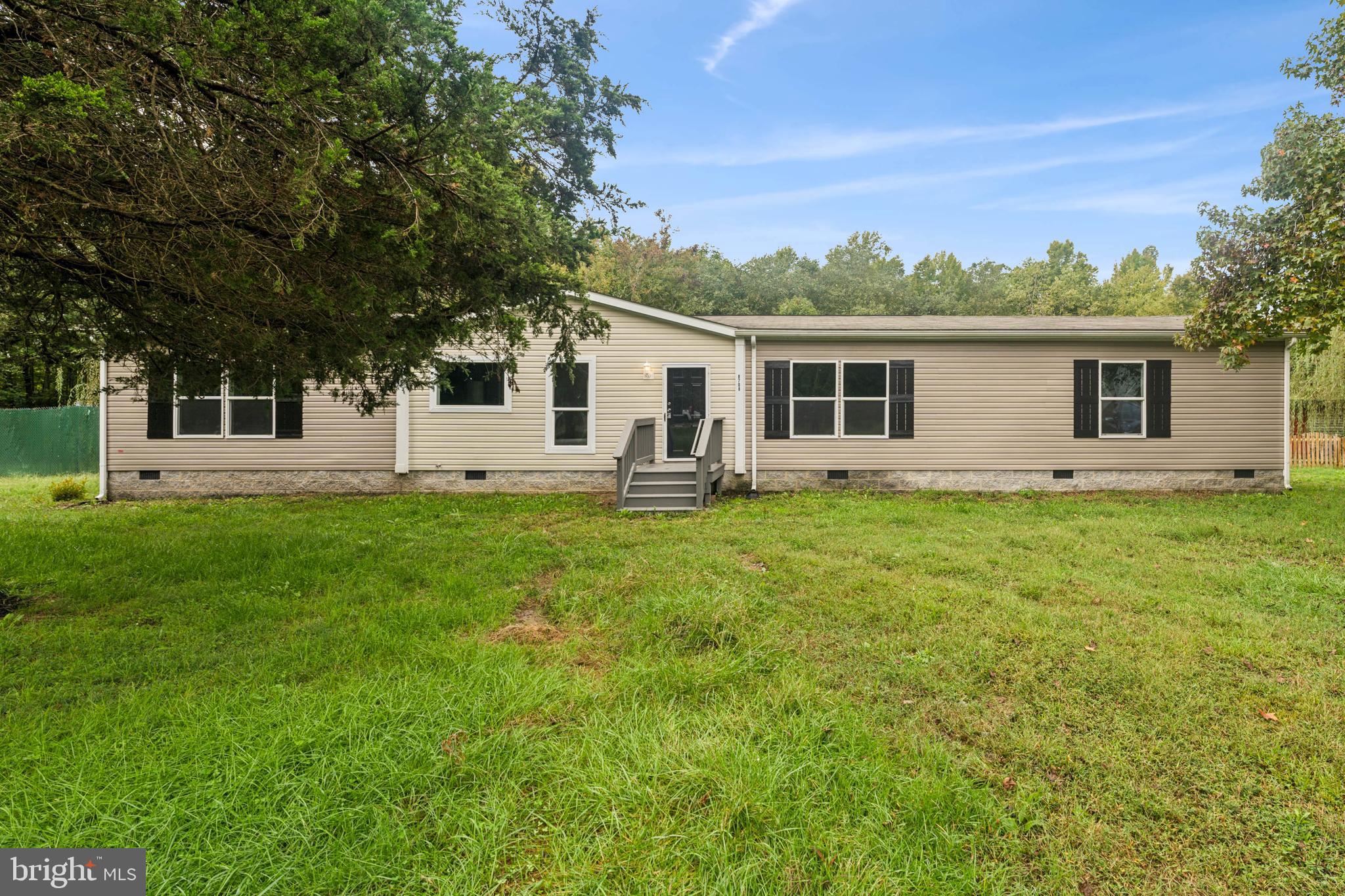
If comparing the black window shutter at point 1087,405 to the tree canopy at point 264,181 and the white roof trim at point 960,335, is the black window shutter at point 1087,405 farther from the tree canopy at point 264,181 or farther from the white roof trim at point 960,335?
the tree canopy at point 264,181

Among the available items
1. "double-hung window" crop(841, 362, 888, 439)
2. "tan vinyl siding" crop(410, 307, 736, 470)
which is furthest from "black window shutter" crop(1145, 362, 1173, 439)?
"tan vinyl siding" crop(410, 307, 736, 470)

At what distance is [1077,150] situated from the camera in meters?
19.8

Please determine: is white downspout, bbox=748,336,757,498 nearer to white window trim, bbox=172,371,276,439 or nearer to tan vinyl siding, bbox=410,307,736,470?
tan vinyl siding, bbox=410,307,736,470

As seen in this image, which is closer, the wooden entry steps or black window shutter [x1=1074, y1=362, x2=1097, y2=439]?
the wooden entry steps

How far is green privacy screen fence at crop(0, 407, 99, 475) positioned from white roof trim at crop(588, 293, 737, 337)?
45.3ft

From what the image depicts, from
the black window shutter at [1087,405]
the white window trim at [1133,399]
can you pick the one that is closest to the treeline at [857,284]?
the black window shutter at [1087,405]

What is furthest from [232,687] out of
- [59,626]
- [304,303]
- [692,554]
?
[692,554]

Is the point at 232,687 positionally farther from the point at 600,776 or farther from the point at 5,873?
the point at 600,776

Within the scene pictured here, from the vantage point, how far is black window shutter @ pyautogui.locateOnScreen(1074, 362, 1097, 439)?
10578 mm

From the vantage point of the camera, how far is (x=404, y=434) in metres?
10.2

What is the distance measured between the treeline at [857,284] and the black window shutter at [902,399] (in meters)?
15.3

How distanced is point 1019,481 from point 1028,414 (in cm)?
122

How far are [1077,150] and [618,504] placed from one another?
2110 cm

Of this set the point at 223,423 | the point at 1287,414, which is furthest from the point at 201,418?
the point at 1287,414
